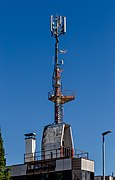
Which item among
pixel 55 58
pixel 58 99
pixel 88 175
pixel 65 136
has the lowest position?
pixel 88 175

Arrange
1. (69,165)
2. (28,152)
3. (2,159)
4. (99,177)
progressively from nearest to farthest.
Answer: (2,159), (69,165), (28,152), (99,177)

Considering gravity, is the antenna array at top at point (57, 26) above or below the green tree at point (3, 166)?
above

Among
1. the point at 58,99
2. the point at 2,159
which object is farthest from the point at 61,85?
the point at 2,159

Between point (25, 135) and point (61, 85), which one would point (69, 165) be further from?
point (61, 85)

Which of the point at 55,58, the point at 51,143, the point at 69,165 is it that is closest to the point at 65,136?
the point at 51,143

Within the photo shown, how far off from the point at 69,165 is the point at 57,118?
37.0 feet

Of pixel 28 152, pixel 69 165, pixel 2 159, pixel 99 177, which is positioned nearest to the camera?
pixel 2 159

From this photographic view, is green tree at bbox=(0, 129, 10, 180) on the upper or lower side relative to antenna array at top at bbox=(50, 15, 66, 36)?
lower

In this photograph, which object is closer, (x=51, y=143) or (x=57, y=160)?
(x=57, y=160)

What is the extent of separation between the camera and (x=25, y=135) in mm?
65438

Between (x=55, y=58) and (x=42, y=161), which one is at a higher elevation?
(x=55, y=58)

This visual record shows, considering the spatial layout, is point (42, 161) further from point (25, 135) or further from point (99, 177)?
point (99, 177)

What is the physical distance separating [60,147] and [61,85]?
397 inches

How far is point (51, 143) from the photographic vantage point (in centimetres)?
6469
